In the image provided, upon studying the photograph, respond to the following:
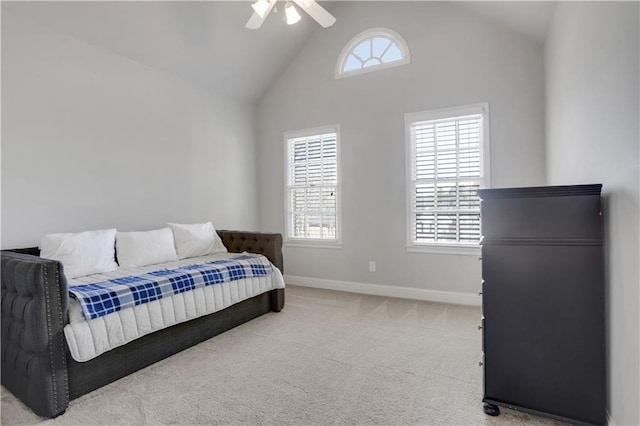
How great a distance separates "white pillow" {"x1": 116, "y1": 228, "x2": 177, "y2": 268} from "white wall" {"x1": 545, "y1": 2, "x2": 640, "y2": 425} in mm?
3390

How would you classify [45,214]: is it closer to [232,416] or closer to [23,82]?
[23,82]

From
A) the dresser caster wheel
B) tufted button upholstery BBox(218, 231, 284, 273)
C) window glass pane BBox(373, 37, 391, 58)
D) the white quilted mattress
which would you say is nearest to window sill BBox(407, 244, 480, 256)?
tufted button upholstery BBox(218, 231, 284, 273)

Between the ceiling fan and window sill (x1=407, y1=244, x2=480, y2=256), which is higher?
the ceiling fan

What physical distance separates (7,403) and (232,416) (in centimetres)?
133

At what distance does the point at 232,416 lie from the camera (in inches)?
73.0

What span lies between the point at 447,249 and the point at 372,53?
262 cm

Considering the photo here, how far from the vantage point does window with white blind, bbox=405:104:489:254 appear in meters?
3.82

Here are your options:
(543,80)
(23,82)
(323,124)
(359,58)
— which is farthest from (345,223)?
(23,82)

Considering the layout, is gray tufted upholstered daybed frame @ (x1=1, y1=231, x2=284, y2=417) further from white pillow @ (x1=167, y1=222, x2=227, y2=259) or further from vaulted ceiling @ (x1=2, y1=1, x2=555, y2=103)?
vaulted ceiling @ (x1=2, y1=1, x2=555, y2=103)

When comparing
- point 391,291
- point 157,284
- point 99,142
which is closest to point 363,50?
point 391,291

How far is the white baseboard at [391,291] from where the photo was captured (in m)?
3.89

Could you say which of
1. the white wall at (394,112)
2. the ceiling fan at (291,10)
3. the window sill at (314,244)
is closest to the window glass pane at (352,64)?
the white wall at (394,112)

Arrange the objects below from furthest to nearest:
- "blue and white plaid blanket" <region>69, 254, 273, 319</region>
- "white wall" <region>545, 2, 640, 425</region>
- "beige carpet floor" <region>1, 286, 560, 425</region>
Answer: "blue and white plaid blanket" <region>69, 254, 273, 319</region>, "beige carpet floor" <region>1, 286, 560, 425</region>, "white wall" <region>545, 2, 640, 425</region>

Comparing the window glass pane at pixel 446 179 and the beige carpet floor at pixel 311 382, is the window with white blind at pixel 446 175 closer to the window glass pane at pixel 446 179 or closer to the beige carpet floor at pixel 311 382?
the window glass pane at pixel 446 179
